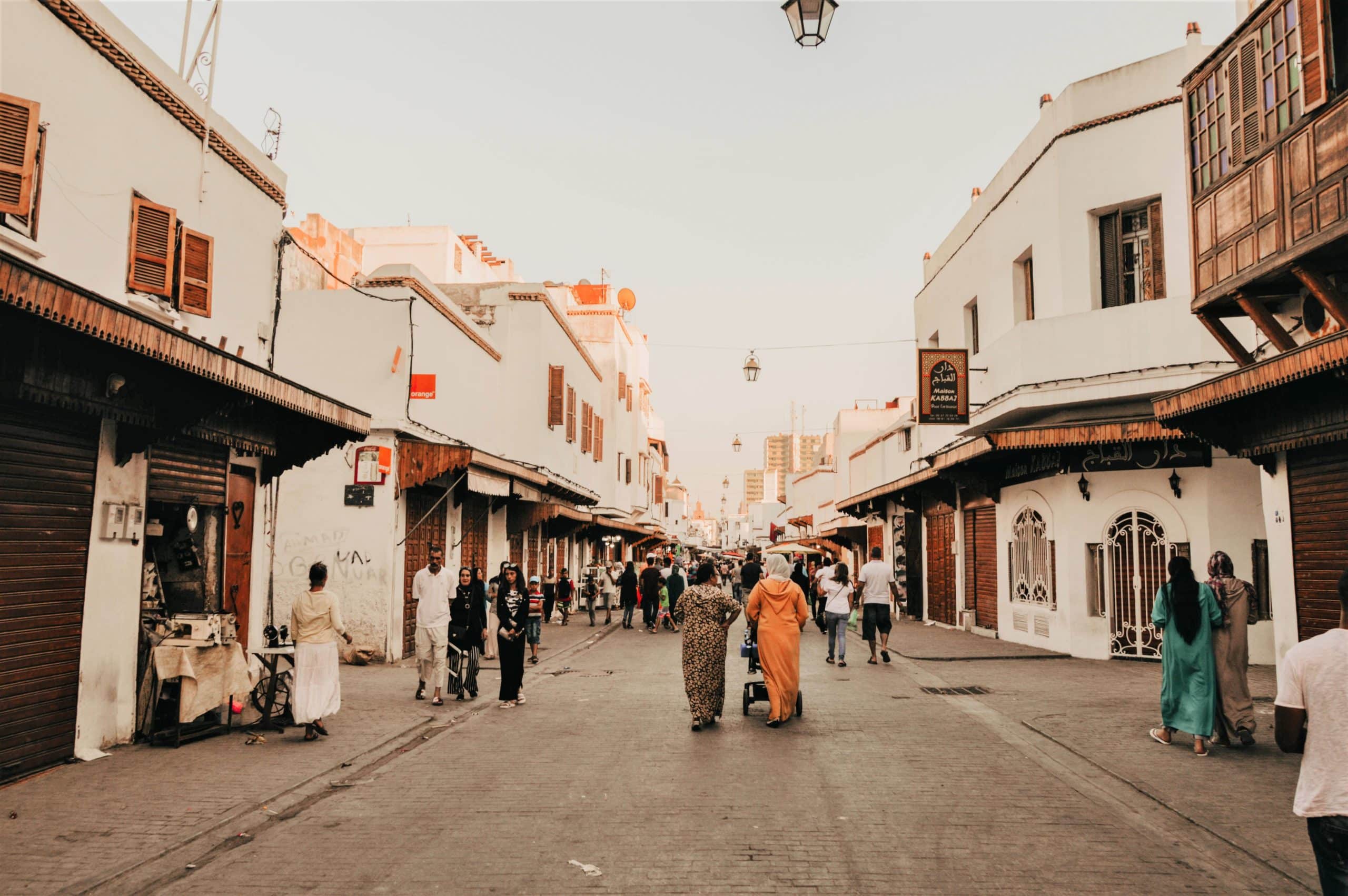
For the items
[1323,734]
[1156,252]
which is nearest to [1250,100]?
[1156,252]

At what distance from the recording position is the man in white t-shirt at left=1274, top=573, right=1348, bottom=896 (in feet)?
12.4

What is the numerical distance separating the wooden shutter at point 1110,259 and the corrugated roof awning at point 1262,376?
554 centimetres

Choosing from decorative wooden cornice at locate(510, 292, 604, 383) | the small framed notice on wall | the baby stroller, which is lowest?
the baby stroller

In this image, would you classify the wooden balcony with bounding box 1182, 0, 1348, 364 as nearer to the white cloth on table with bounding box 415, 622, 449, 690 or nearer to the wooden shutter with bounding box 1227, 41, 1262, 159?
the wooden shutter with bounding box 1227, 41, 1262, 159

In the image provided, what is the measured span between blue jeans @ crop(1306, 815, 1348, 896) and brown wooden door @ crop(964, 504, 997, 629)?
17119 mm

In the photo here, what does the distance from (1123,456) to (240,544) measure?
13.4 meters

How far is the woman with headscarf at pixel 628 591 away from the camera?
2548 cm

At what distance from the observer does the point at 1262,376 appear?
924 cm

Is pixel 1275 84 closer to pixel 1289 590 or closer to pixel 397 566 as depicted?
pixel 1289 590

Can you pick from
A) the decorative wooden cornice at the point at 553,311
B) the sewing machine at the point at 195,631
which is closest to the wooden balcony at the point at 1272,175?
the sewing machine at the point at 195,631

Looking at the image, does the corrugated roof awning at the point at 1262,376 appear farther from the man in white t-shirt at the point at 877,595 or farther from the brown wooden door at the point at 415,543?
the brown wooden door at the point at 415,543

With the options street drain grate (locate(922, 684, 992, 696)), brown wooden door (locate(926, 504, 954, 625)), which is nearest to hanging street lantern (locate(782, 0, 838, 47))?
street drain grate (locate(922, 684, 992, 696))

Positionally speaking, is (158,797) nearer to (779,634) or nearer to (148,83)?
(779,634)

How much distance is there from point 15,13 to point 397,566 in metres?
9.49
